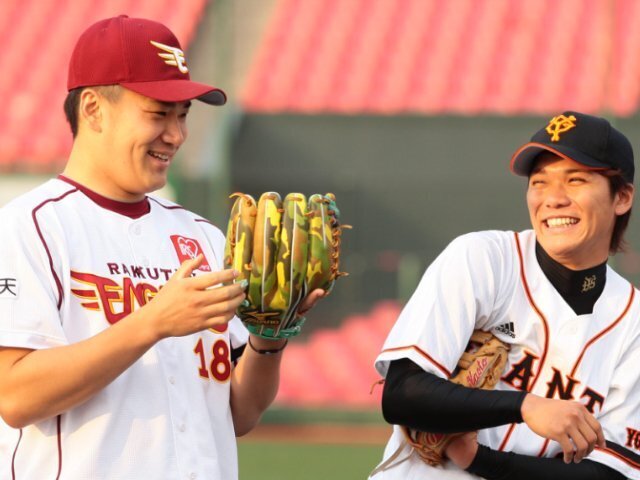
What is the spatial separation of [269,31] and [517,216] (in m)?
4.37

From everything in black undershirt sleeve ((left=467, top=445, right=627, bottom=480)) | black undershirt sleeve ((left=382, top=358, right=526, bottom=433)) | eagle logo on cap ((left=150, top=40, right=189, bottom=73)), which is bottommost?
black undershirt sleeve ((left=467, top=445, right=627, bottom=480))

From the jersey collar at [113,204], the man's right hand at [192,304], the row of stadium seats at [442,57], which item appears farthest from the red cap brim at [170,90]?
the row of stadium seats at [442,57]

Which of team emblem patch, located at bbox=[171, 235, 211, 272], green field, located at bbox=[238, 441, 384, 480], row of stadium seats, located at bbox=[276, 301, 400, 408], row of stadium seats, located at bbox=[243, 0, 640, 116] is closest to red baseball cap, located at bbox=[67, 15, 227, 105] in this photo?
team emblem patch, located at bbox=[171, 235, 211, 272]

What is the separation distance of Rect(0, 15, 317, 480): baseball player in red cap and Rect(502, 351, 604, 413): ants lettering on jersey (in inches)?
23.5

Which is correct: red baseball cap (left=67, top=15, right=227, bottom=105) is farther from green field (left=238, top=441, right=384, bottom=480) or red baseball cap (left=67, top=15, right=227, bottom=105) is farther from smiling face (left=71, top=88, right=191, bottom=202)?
green field (left=238, top=441, right=384, bottom=480)

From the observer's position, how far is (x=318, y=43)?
12.3 metres

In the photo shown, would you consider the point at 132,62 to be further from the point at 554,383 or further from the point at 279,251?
the point at 554,383

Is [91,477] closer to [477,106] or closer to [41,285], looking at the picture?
[41,285]

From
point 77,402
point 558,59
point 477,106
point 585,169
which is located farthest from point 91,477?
point 558,59

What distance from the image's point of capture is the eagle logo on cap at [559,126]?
275cm

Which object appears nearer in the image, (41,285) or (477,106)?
(41,285)

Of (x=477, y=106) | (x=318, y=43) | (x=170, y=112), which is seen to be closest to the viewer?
(x=170, y=112)

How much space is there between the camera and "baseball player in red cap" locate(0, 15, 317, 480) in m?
2.15

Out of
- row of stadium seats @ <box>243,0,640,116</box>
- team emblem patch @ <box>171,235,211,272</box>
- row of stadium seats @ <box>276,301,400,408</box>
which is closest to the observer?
team emblem patch @ <box>171,235,211,272</box>
